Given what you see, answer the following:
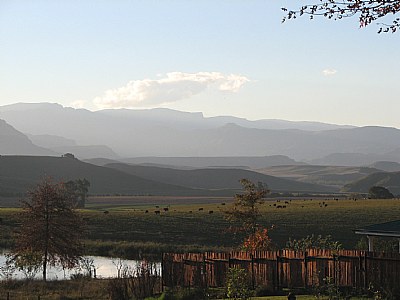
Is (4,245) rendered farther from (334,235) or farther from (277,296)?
(277,296)

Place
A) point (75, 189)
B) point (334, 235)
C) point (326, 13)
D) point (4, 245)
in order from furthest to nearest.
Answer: point (75, 189) → point (334, 235) → point (4, 245) → point (326, 13)

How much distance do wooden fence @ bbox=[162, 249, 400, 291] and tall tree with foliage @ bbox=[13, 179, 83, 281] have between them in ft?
48.3

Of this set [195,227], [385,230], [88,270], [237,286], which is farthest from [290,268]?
[195,227]

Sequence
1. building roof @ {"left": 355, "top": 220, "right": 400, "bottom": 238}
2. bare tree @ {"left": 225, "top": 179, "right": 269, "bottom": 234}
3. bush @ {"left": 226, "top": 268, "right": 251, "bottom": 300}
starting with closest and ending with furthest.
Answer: bush @ {"left": 226, "top": 268, "right": 251, "bottom": 300}
building roof @ {"left": 355, "top": 220, "right": 400, "bottom": 238}
bare tree @ {"left": 225, "top": 179, "right": 269, "bottom": 234}

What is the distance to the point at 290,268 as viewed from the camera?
31594 mm

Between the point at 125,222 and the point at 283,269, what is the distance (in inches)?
1971

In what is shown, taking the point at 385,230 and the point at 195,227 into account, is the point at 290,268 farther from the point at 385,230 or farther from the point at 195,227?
the point at 195,227

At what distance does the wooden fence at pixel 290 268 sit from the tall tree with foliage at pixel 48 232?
→ 1472 centimetres

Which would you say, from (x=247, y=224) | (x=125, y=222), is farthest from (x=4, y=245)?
(x=247, y=224)

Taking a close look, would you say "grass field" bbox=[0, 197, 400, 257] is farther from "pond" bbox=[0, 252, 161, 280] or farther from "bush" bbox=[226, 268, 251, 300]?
"bush" bbox=[226, 268, 251, 300]

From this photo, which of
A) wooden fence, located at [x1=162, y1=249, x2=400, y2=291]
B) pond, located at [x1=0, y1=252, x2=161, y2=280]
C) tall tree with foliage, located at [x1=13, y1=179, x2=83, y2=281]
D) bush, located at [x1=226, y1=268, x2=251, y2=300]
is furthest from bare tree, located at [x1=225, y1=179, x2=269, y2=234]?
bush, located at [x1=226, y1=268, x2=251, y2=300]

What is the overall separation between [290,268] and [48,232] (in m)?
21.6

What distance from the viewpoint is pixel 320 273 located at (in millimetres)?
30562

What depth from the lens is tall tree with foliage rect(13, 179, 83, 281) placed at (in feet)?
156
